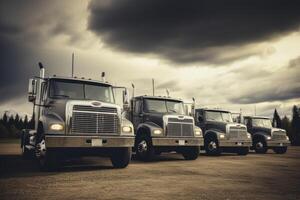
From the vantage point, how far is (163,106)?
14055 mm

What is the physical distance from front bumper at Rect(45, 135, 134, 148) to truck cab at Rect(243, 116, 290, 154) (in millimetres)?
12578

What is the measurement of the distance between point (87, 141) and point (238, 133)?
10392 millimetres

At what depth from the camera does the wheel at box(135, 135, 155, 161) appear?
1257 cm

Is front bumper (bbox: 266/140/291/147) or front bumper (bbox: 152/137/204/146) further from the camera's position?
front bumper (bbox: 266/140/291/147)

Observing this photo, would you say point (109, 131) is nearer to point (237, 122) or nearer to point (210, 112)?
point (210, 112)

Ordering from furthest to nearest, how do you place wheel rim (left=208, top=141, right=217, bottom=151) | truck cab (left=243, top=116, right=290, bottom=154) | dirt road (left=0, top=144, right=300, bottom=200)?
truck cab (left=243, top=116, right=290, bottom=154), wheel rim (left=208, top=141, right=217, bottom=151), dirt road (left=0, top=144, right=300, bottom=200)

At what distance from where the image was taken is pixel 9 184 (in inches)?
271

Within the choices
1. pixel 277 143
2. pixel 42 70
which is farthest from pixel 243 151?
pixel 42 70

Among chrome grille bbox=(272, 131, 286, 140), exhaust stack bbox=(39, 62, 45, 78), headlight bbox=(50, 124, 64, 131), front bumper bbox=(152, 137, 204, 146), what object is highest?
exhaust stack bbox=(39, 62, 45, 78)

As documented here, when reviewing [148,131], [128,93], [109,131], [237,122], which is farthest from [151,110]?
[237,122]

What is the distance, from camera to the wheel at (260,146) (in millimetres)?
19909

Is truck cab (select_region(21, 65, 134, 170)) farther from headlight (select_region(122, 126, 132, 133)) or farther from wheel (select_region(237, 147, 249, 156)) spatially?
wheel (select_region(237, 147, 249, 156))

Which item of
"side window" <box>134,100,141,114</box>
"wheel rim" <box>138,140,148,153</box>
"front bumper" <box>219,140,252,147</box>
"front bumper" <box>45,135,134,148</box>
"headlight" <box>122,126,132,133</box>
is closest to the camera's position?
"front bumper" <box>45,135,134,148</box>

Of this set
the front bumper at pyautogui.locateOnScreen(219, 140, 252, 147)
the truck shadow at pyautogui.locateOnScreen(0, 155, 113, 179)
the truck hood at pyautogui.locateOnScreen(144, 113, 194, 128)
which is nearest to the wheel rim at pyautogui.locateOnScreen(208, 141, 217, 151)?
the front bumper at pyautogui.locateOnScreen(219, 140, 252, 147)
